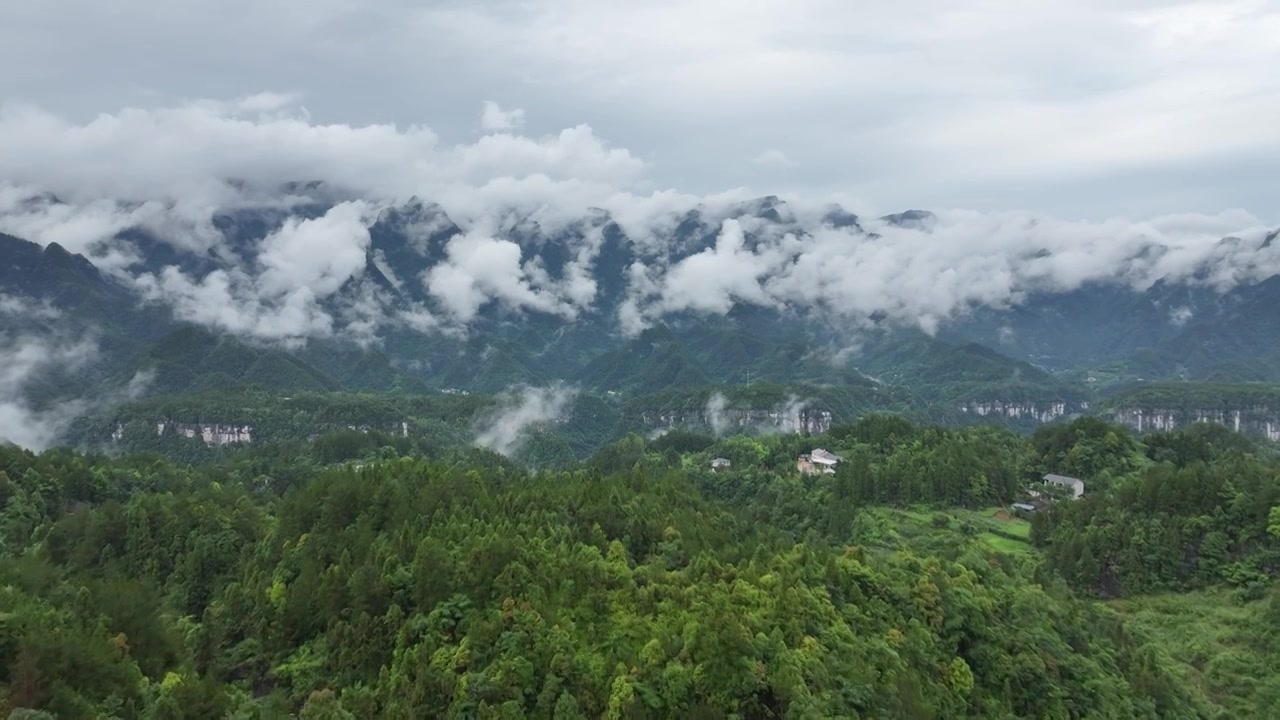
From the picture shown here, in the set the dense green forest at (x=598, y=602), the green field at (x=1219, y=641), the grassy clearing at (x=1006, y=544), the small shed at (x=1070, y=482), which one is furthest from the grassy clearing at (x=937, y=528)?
the green field at (x=1219, y=641)

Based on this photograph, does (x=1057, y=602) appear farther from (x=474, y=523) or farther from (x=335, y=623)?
(x=335, y=623)

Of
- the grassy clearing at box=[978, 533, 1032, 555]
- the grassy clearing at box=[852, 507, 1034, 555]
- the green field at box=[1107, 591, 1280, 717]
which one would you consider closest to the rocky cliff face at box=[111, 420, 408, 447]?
the grassy clearing at box=[852, 507, 1034, 555]

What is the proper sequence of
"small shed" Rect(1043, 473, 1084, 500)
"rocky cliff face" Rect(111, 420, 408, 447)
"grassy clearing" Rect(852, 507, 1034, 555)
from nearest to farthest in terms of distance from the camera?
"grassy clearing" Rect(852, 507, 1034, 555) < "small shed" Rect(1043, 473, 1084, 500) < "rocky cliff face" Rect(111, 420, 408, 447)

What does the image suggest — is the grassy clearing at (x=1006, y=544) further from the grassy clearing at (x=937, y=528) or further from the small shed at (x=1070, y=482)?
the small shed at (x=1070, y=482)

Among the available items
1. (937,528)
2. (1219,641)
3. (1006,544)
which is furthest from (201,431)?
(1219,641)

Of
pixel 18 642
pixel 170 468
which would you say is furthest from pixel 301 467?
pixel 18 642

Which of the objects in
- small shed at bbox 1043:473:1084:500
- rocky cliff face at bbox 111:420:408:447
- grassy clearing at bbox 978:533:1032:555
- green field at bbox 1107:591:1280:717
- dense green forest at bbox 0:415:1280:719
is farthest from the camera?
rocky cliff face at bbox 111:420:408:447

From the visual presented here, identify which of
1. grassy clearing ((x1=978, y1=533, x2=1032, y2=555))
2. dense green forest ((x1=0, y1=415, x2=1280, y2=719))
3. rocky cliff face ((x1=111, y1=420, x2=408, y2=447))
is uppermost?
dense green forest ((x1=0, y1=415, x2=1280, y2=719))

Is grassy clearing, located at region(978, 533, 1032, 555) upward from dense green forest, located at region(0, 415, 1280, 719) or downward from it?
downward

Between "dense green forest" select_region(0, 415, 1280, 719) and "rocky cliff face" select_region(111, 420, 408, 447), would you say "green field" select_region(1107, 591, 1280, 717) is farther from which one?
"rocky cliff face" select_region(111, 420, 408, 447)
